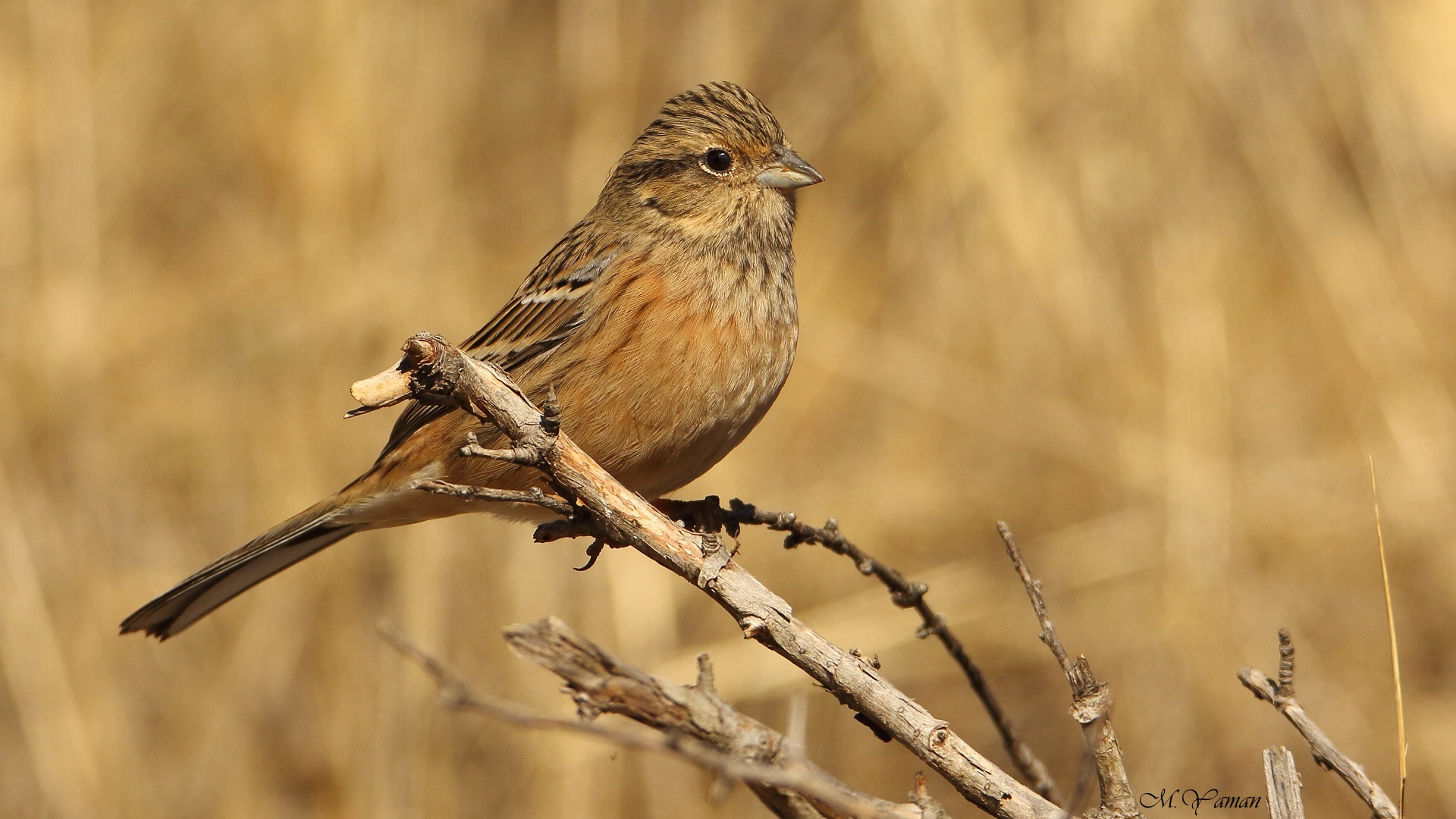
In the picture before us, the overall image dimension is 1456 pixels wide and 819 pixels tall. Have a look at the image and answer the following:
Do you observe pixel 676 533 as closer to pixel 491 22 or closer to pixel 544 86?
pixel 491 22

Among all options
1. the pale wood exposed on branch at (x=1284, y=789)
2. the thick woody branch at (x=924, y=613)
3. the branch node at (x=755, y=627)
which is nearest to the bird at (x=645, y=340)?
the thick woody branch at (x=924, y=613)

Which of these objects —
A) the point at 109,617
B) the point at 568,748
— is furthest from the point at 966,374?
the point at 109,617

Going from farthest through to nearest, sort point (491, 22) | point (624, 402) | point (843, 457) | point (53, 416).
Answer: point (843, 457) < point (491, 22) < point (53, 416) < point (624, 402)

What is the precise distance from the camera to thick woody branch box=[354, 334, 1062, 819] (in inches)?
83.7

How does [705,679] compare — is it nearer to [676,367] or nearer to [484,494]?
[484,494]

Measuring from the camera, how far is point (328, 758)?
5395mm


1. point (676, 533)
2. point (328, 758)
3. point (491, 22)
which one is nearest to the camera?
point (676, 533)

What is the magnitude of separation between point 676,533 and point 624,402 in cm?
108

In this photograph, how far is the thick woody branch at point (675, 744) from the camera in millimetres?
1571

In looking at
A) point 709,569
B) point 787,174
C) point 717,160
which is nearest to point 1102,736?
point 709,569

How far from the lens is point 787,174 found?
4.06 metres

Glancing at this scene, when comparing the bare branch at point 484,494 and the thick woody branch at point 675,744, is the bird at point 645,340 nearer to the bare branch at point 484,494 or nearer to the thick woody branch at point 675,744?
the bare branch at point 484,494

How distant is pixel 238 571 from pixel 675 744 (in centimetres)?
267

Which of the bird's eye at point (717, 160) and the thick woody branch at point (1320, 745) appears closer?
the thick woody branch at point (1320, 745)
